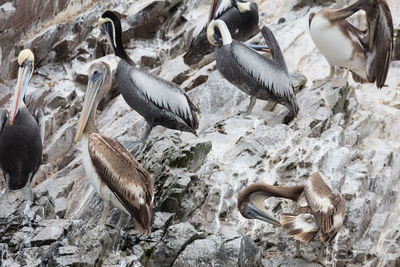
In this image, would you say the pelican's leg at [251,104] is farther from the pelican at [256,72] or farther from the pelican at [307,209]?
the pelican at [307,209]

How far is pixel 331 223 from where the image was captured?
4.89 m

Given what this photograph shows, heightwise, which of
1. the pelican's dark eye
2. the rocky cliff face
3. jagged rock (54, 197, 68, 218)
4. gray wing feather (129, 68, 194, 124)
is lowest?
jagged rock (54, 197, 68, 218)

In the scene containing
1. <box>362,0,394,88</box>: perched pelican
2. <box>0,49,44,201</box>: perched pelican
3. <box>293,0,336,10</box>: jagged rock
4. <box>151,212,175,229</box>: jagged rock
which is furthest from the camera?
<box>293,0,336,10</box>: jagged rock

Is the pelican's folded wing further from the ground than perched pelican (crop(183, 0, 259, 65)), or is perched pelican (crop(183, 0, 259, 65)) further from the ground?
the pelican's folded wing

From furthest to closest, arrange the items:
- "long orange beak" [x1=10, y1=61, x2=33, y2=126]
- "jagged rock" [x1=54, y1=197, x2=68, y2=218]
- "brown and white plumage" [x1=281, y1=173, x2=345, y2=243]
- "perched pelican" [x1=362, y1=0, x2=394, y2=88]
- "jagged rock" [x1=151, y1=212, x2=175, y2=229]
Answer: "perched pelican" [x1=362, y1=0, x2=394, y2=88]
"jagged rock" [x1=54, y1=197, x2=68, y2=218]
"long orange beak" [x1=10, y1=61, x2=33, y2=126]
"jagged rock" [x1=151, y1=212, x2=175, y2=229]
"brown and white plumage" [x1=281, y1=173, x2=345, y2=243]

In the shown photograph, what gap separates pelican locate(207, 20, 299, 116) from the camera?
739cm

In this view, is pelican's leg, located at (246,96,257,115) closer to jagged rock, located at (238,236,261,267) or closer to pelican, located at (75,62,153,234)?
pelican, located at (75,62,153,234)

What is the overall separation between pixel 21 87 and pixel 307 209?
334cm

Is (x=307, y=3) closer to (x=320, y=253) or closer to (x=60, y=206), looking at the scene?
(x=60, y=206)

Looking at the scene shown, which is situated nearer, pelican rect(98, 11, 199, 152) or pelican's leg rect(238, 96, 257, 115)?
pelican rect(98, 11, 199, 152)

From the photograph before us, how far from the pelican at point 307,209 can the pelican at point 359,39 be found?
291 cm

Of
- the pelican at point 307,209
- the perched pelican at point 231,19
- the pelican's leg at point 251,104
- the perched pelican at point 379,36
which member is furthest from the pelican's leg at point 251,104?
the pelican at point 307,209

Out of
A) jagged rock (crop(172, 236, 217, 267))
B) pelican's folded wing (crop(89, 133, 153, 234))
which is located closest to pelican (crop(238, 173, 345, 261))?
jagged rock (crop(172, 236, 217, 267))

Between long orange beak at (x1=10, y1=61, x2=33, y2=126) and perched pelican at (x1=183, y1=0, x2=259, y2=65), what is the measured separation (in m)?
3.22
